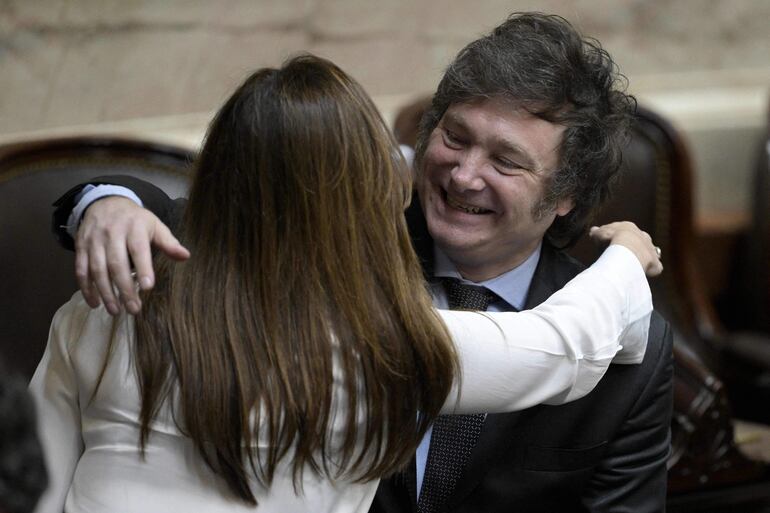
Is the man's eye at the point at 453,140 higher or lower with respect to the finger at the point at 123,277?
higher

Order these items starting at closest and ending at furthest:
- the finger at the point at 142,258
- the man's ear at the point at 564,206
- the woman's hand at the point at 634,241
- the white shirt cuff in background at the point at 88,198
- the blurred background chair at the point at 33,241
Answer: the finger at the point at 142,258, the white shirt cuff in background at the point at 88,198, the woman's hand at the point at 634,241, the man's ear at the point at 564,206, the blurred background chair at the point at 33,241

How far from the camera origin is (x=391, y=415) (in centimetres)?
150

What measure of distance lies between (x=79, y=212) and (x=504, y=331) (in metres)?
0.59

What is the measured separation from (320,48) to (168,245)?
2047mm

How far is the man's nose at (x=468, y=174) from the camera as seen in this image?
1885 millimetres

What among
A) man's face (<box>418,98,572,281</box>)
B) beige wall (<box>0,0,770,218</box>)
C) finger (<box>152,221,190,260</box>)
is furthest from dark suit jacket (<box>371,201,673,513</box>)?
beige wall (<box>0,0,770,218</box>)

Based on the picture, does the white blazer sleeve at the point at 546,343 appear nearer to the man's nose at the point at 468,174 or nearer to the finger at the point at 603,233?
the finger at the point at 603,233

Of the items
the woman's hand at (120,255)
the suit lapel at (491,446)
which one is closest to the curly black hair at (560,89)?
the suit lapel at (491,446)

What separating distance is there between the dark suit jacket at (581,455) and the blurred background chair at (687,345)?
59 cm

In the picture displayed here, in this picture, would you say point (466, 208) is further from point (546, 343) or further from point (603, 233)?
point (546, 343)

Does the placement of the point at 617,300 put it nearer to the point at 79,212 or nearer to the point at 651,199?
the point at 79,212

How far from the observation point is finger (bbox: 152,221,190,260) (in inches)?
53.3

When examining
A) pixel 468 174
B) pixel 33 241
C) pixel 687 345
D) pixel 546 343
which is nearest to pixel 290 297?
pixel 546 343

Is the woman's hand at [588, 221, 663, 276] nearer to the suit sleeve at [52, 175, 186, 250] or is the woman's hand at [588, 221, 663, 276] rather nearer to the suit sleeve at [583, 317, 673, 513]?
the suit sleeve at [583, 317, 673, 513]
